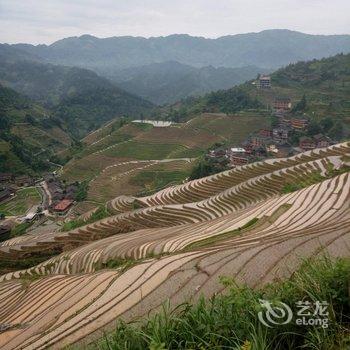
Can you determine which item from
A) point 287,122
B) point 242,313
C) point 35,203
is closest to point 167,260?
point 242,313

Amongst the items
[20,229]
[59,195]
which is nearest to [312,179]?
[20,229]

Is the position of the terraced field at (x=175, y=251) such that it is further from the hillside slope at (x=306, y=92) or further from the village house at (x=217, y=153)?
the hillside slope at (x=306, y=92)

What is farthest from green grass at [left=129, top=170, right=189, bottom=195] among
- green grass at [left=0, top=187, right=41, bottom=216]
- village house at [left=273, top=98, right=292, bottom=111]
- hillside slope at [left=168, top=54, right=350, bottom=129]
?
village house at [left=273, top=98, right=292, bottom=111]

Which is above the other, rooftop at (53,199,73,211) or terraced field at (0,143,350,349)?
terraced field at (0,143,350,349)

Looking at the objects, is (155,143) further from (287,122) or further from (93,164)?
(287,122)

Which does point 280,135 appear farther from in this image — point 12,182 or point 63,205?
point 12,182

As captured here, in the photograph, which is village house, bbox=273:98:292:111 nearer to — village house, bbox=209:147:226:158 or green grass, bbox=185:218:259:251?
village house, bbox=209:147:226:158
